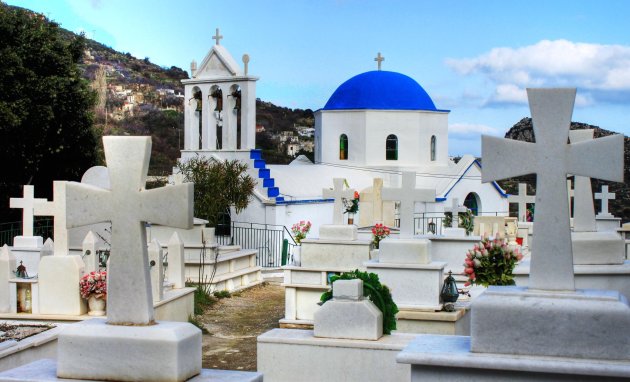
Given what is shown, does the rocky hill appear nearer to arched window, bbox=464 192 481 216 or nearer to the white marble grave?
→ arched window, bbox=464 192 481 216

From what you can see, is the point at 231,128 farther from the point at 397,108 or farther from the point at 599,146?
the point at 599,146

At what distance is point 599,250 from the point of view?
923cm

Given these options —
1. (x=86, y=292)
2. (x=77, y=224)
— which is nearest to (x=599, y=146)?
(x=77, y=224)

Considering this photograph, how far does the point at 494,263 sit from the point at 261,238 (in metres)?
17.8

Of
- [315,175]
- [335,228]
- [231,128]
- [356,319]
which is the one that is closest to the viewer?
[356,319]

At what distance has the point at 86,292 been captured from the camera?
12.1 metres

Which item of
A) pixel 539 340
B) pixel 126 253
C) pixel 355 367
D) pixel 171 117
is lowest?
pixel 355 367

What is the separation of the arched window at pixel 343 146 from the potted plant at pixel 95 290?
2583 cm

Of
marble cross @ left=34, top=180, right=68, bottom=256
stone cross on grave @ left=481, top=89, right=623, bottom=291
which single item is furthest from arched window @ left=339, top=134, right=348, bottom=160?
stone cross on grave @ left=481, top=89, right=623, bottom=291

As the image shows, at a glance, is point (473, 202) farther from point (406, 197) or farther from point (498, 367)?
point (498, 367)

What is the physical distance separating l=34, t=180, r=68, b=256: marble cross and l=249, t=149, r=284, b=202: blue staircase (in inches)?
616

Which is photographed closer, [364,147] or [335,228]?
[335,228]

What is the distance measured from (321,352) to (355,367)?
0.32m

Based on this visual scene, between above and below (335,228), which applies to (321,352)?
below
